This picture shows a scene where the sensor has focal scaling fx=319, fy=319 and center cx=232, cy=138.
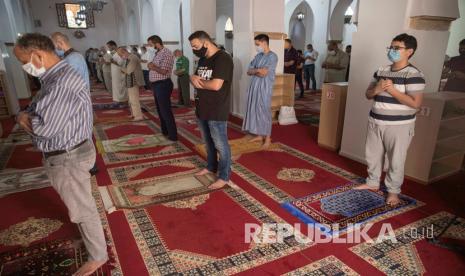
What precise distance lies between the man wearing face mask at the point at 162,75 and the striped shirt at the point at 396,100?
282 cm

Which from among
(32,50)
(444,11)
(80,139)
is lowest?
(80,139)

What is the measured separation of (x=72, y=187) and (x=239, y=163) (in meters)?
2.46

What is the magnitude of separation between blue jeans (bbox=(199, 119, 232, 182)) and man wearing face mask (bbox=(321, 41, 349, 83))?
5.93m

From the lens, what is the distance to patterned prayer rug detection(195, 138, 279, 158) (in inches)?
171

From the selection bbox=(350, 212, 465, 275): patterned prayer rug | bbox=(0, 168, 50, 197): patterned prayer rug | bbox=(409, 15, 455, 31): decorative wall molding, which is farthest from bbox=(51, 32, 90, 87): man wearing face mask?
bbox=(409, 15, 455, 31): decorative wall molding

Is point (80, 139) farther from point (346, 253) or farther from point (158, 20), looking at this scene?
point (158, 20)

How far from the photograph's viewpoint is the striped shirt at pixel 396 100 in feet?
8.57

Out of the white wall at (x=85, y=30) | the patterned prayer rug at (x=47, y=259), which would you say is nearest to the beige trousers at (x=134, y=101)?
the patterned prayer rug at (x=47, y=259)

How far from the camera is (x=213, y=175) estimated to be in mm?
3607

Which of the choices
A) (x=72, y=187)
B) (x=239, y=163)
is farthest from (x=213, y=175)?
(x=72, y=187)

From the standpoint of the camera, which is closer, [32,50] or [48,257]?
[32,50]

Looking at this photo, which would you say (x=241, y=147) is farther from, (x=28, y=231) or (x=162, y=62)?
(x=28, y=231)

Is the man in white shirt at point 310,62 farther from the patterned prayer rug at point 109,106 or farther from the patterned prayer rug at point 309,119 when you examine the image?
the patterned prayer rug at point 109,106

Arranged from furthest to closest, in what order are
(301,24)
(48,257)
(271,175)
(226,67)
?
(301,24), (271,175), (226,67), (48,257)
